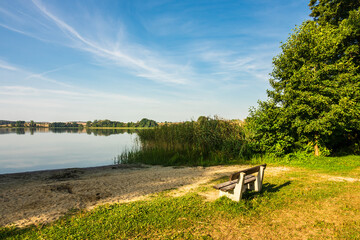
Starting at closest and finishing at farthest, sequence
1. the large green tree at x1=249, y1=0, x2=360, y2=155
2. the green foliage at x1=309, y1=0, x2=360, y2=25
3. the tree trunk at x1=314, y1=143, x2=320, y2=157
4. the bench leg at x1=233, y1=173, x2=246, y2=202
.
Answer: the bench leg at x1=233, y1=173, x2=246, y2=202, the large green tree at x1=249, y1=0, x2=360, y2=155, the tree trunk at x1=314, y1=143, x2=320, y2=157, the green foliage at x1=309, y1=0, x2=360, y2=25

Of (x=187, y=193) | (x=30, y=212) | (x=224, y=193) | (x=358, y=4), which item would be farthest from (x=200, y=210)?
(x=358, y=4)

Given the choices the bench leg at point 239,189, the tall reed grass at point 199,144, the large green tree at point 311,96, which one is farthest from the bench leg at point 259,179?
the large green tree at point 311,96

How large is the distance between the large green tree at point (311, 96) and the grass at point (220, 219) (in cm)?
585

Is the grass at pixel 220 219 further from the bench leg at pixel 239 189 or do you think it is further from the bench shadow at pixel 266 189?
the bench leg at pixel 239 189

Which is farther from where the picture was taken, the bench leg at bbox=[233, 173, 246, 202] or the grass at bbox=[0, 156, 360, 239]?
the bench leg at bbox=[233, 173, 246, 202]

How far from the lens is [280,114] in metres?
11.5

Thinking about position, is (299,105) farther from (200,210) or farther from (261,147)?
(200,210)

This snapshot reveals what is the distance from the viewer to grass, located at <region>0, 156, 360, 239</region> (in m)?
3.48

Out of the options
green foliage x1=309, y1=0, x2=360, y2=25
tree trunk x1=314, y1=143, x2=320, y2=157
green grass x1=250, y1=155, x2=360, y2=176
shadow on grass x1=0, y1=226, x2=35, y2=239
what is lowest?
green grass x1=250, y1=155, x2=360, y2=176

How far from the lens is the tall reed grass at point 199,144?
11.8 m

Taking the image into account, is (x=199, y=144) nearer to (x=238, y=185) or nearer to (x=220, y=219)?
(x=238, y=185)

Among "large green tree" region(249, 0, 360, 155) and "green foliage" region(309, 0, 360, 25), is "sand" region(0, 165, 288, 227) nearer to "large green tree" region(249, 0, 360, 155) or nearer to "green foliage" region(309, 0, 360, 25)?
"large green tree" region(249, 0, 360, 155)

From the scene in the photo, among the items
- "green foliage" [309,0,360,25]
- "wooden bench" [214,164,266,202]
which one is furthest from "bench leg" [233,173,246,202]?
"green foliage" [309,0,360,25]

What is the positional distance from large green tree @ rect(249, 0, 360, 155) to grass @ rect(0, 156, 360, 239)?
5.85m
